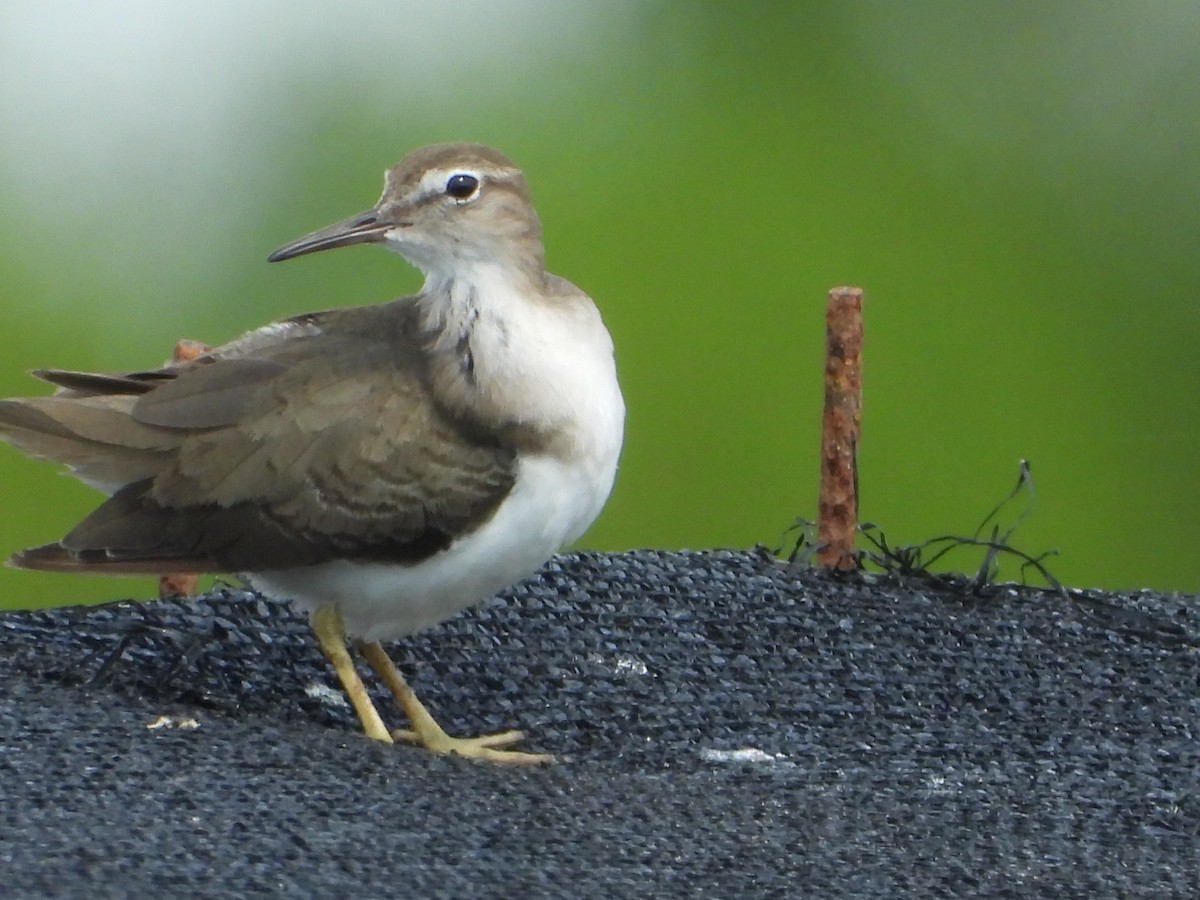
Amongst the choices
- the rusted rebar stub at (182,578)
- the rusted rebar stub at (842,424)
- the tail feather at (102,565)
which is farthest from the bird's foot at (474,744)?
the rusted rebar stub at (842,424)

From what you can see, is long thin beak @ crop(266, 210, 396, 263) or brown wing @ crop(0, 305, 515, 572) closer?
brown wing @ crop(0, 305, 515, 572)

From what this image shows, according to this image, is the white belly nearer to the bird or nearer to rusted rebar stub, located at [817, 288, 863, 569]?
the bird

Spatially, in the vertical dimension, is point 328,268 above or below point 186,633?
above

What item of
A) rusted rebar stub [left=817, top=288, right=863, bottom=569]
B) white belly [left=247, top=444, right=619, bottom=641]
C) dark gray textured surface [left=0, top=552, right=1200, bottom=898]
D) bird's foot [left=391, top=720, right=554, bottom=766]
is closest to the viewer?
dark gray textured surface [left=0, top=552, right=1200, bottom=898]

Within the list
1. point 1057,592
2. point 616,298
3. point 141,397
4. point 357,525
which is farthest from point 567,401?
point 616,298

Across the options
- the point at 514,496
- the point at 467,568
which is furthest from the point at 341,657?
the point at 514,496

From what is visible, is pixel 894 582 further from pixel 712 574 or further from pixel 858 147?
pixel 858 147

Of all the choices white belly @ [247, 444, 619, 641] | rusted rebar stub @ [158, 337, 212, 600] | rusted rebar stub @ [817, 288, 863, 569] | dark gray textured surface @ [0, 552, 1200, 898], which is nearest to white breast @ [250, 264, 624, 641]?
white belly @ [247, 444, 619, 641]

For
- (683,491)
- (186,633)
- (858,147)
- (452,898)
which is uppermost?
(858,147)
